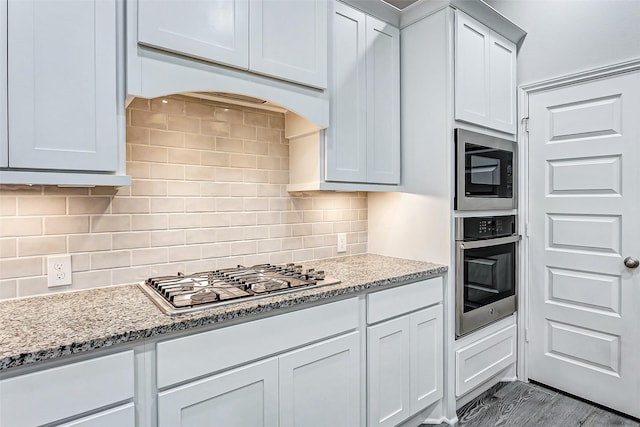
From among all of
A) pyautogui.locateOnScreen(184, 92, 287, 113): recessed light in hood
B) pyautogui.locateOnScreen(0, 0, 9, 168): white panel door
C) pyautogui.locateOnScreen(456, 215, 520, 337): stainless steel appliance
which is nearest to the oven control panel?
pyautogui.locateOnScreen(456, 215, 520, 337): stainless steel appliance

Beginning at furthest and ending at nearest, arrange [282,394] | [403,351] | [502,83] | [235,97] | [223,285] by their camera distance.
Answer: [502,83]
[403,351]
[235,97]
[223,285]
[282,394]

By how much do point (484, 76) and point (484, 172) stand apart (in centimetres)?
59

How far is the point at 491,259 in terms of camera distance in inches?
95.0

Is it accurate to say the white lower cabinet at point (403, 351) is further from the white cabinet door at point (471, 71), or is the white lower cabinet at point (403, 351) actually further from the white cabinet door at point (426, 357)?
the white cabinet door at point (471, 71)

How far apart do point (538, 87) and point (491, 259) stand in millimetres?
1184

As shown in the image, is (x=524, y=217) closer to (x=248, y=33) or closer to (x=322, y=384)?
(x=322, y=384)

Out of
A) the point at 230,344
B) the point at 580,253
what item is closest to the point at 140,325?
the point at 230,344

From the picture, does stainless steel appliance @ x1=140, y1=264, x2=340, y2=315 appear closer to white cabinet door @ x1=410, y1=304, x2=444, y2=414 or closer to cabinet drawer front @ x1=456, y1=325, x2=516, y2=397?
white cabinet door @ x1=410, y1=304, x2=444, y2=414

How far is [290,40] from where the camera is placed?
1.78 metres

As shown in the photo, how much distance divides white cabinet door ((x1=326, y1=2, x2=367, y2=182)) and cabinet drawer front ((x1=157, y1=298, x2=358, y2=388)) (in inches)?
29.1

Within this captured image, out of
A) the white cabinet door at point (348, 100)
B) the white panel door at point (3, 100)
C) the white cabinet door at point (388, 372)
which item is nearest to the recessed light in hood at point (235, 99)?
the white cabinet door at point (348, 100)

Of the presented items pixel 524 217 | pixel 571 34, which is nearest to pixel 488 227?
pixel 524 217

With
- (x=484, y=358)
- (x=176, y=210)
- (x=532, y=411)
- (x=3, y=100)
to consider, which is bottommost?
(x=532, y=411)

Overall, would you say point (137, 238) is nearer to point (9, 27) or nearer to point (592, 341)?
point (9, 27)
